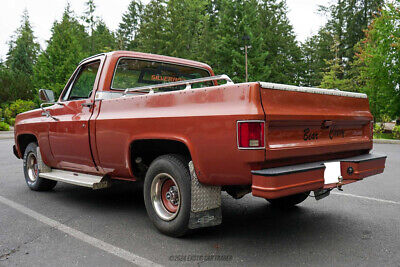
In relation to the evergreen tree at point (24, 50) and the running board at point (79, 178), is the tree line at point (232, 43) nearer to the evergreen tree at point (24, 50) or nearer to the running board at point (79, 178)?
the evergreen tree at point (24, 50)

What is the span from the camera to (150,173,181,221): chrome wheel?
3461 millimetres

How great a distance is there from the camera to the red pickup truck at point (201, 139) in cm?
277

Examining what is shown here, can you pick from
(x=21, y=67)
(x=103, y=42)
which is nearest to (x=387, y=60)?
(x=103, y=42)

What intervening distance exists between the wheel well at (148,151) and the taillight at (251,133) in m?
0.81

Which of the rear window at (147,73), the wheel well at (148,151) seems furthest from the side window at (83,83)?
the wheel well at (148,151)

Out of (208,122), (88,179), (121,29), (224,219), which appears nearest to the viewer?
(208,122)

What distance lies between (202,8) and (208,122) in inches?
1734

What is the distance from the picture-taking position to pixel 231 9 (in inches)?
1373

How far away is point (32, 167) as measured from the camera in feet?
19.2

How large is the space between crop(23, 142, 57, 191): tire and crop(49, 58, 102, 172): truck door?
2.53 feet

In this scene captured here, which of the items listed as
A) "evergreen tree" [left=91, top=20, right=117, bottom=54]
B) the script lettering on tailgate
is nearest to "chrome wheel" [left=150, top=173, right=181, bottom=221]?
the script lettering on tailgate

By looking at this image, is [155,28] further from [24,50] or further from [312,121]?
[312,121]

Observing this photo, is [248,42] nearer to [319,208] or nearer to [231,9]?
[231,9]

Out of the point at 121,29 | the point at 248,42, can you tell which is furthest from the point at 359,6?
the point at 121,29
